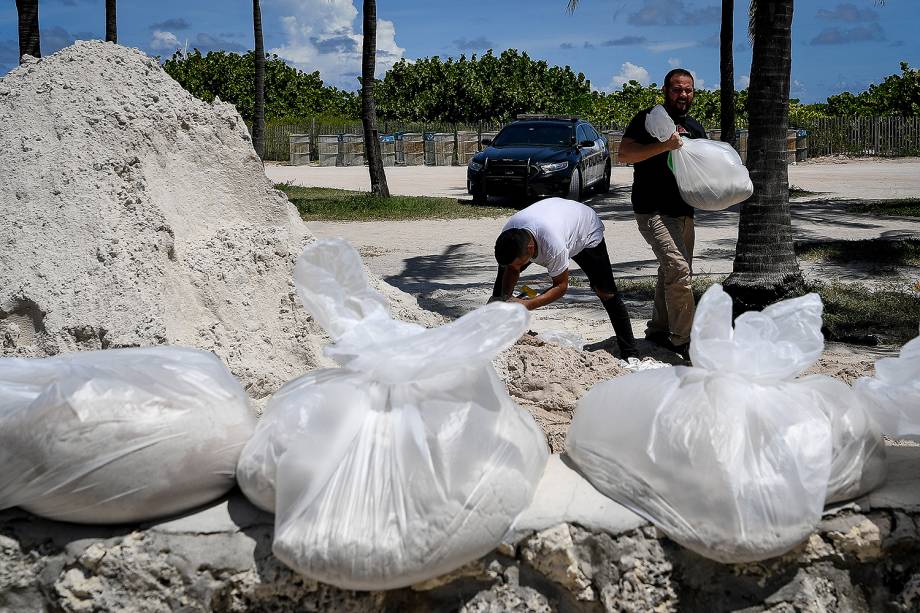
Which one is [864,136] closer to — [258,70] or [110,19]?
[258,70]

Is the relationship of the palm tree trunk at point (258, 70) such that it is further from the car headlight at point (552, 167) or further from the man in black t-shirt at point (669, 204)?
the man in black t-shirt at point (669, 204)

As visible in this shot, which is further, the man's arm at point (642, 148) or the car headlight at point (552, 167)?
the car headlight at point (552, 167)

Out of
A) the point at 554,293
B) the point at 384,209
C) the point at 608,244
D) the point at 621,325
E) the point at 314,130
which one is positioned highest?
the point at 314,130

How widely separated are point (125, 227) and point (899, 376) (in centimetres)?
299

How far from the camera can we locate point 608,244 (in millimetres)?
11789

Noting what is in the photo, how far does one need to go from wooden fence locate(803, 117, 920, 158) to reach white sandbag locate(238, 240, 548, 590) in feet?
109

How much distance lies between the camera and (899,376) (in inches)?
101

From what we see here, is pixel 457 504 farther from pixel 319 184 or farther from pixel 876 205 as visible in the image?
pixel 319 184

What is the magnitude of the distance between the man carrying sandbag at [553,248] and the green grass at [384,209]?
9719mm

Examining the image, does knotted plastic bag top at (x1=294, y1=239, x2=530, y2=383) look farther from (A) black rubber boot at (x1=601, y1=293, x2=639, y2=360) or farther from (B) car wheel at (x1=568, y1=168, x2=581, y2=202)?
(B) car wheel at (x1=568, y1=168, x2=581, y2=202)

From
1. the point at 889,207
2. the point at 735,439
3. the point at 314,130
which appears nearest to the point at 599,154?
the point at 889,207

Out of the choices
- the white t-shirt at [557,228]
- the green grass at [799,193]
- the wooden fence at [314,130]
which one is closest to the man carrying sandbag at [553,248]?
the white t-shirt at [557,228]

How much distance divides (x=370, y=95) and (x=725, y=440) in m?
15.9

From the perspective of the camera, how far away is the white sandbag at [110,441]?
2.33 metres
